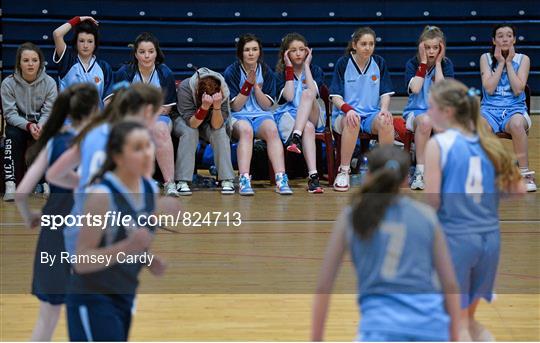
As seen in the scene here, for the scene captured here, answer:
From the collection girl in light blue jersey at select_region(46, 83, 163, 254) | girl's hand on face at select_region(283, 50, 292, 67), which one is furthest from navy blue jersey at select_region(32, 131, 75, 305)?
girl's hand on face at select_region(283, 50, 292, 67)

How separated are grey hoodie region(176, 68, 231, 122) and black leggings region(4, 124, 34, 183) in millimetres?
1326

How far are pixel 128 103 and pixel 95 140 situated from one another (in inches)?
7.6

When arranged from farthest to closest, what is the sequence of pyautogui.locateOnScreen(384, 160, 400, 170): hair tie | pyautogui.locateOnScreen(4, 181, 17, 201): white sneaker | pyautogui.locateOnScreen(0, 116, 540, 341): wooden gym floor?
pyautogui.locateOnScreen(4, 181, 17, 201): white sneaker → pyautogui.locateOnScreen(0, 116, 540, 341): wooden gym floor → pyautogui.locateOnScreen(384, 160, 400, 170): hair tie

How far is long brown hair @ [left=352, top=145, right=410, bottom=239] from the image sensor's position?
3207 millimetres

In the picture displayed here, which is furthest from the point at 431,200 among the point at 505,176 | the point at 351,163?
the point at 351,163

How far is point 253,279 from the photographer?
6.11 meters

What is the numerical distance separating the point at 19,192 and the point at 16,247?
2.93 meters

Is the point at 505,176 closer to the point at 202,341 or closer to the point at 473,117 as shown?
the point at 473,117

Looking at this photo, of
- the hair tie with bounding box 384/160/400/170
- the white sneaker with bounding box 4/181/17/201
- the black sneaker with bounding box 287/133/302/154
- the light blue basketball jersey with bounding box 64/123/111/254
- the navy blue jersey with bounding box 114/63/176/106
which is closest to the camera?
the hair tie with bounding box 384/160/400/170

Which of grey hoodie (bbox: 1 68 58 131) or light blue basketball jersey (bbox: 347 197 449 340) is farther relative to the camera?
grey hoodie (bbox: 1 68 58 131)

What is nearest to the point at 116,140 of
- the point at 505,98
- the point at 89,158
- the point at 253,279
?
the point at 89,158

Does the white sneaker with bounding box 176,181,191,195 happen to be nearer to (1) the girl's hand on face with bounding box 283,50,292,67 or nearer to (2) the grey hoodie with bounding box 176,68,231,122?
(2) the grey hoodie with bounding box 176,68,231,122

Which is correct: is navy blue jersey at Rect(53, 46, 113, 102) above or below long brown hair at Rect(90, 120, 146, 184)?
above

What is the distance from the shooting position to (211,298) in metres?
5.70
